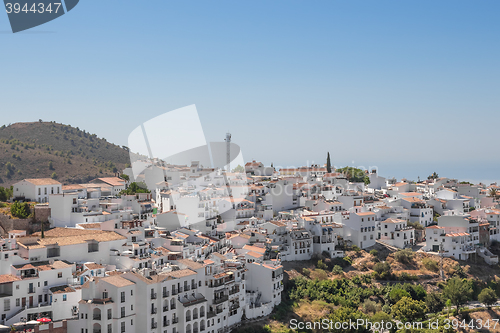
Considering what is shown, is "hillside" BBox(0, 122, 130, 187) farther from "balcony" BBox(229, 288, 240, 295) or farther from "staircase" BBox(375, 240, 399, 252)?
"balcony" BBox(229, 288, 240, 295)

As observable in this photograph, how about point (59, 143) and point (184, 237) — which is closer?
point (184, 237)

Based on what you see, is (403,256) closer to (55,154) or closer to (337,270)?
(337,270)

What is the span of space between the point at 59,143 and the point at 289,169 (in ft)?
137

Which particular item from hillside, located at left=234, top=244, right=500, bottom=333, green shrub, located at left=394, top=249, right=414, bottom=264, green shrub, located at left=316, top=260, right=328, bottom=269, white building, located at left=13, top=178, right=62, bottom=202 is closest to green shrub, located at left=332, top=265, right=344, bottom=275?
hillside, located at left=234, top=244, right=500, bottom=333

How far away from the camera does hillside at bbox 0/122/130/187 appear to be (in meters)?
59.5

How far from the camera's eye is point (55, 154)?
66.1 meters

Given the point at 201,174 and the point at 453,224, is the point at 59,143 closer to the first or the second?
the point at 201,174

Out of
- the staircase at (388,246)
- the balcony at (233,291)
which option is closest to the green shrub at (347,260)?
the staircase at (388,246)

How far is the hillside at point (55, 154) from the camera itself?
5953 centimetres

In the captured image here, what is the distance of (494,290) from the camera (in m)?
30.9

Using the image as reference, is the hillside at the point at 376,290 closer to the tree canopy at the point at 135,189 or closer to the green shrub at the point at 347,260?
the green shrub at the point at 347,260

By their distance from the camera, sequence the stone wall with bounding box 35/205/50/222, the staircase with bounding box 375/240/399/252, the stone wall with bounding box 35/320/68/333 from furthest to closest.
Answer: the staircase with bounding box 375/240/399/252 < the stone wall with bounding box 35/205/50/222 < the stone wall with bounding box 35/320/68/333

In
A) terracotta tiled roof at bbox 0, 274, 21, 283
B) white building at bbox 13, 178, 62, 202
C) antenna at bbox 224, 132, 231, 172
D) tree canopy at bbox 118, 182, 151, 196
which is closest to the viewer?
terracotta tiled roof at bbox 0, 274, 21, 283

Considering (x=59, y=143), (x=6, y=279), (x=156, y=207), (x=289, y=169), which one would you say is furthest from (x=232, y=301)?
(x=59, y=143)
